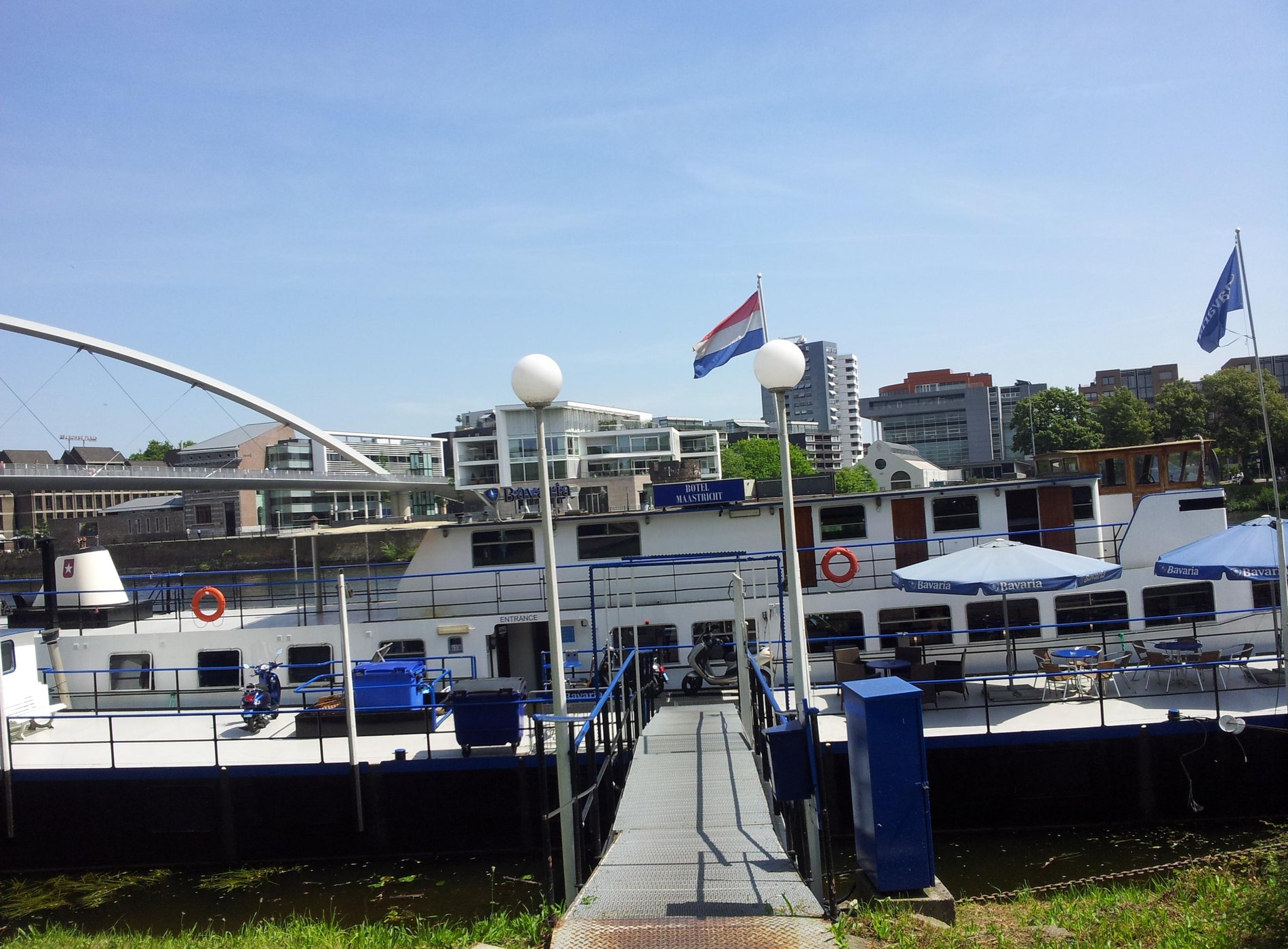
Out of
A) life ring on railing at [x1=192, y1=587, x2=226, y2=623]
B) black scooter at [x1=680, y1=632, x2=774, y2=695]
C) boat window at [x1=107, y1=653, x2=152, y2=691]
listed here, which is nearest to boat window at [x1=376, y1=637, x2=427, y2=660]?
life ring on railing at [x1=192, y1=587, x2=226, y2=623]

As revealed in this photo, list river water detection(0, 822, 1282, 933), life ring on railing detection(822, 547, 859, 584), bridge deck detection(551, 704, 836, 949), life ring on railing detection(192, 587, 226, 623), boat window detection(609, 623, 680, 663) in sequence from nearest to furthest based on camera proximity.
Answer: bridge deck detection(551, 704, 836, 949) → river water detection(0, 822, 1282, 933) → life ring on railing detection(822, 547, 859, 584) → boat window detection(609, 623, 680, 663) → life ring on railing detection(192, 587, 226, 623)

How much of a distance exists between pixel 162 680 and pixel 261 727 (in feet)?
10.3

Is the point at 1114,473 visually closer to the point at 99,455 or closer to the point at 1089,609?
the point at 1089,609

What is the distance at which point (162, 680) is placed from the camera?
16.4 metres

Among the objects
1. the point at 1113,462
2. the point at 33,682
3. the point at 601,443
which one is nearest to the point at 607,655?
the point at 33,682

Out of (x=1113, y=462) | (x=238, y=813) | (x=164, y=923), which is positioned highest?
(x=1113, y=462)

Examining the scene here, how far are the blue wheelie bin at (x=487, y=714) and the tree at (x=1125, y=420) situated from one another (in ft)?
267

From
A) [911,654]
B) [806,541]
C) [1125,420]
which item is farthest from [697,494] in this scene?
[1125,420]

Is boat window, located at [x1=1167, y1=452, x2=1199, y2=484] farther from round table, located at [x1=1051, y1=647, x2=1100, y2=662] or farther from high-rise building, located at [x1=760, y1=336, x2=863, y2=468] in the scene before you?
high-rise building, located at [x1=760, y1=336, x2=863, y2=468]

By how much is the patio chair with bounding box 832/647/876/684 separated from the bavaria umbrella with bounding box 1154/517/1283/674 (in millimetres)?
4629

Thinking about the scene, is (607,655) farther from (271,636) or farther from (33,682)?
(33,682)

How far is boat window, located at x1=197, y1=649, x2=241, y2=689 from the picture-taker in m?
16.4

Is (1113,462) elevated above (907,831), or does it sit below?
above

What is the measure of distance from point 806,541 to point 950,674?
4.08 metres
